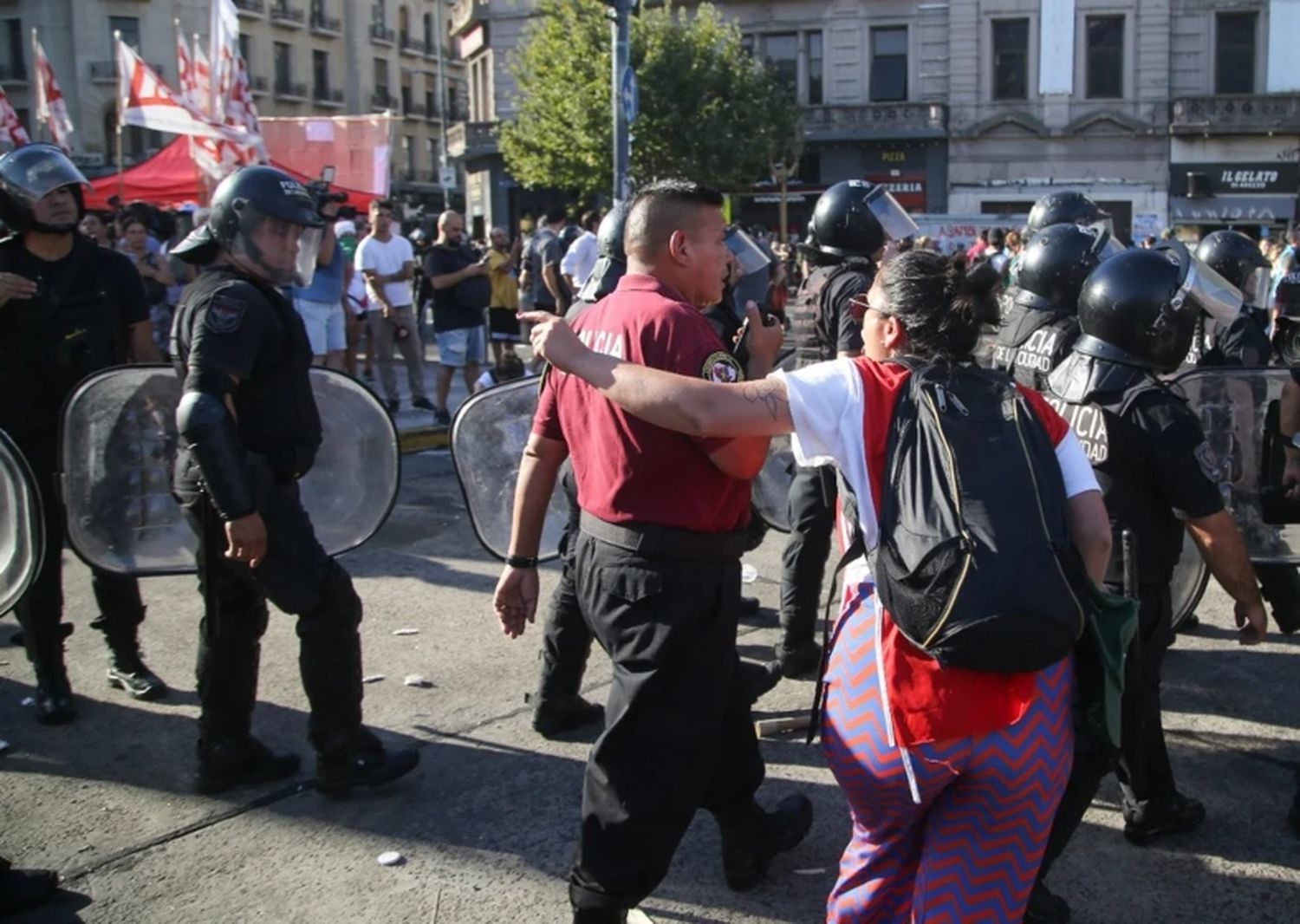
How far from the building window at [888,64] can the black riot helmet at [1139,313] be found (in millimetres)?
33902

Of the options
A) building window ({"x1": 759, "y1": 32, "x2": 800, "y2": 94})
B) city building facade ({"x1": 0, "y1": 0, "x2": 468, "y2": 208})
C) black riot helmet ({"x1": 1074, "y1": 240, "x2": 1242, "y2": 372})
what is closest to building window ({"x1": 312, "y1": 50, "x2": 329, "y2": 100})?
city building facade ({"x1": 0, "y1": 0, "x2": 468, "y2": 208})

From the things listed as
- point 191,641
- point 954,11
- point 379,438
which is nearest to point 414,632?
point 191,641

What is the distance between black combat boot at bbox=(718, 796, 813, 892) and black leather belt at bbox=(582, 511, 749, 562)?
2.76ft

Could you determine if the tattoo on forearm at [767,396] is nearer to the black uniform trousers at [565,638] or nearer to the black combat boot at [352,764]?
the black uniform trousers at [565,638]

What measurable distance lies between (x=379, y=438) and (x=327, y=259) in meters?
5.62

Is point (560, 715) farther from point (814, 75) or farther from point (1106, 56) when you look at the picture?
point (814, 75)

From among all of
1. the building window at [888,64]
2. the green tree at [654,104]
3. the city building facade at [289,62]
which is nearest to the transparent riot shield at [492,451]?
the green tree at [654,104]

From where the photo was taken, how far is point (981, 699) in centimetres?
212

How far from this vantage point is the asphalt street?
10.4 feet

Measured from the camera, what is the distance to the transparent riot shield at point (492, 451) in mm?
3977

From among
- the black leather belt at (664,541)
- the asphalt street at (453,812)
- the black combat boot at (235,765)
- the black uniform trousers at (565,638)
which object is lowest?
the asphalt street at (453,812)

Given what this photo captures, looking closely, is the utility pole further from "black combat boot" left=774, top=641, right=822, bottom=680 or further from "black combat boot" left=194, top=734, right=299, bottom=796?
"black combat boot" left=194, top=734, right=299, bottom=796

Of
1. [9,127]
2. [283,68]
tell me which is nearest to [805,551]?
[9,127]

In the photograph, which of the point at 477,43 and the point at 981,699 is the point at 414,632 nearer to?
the point at 981,699
